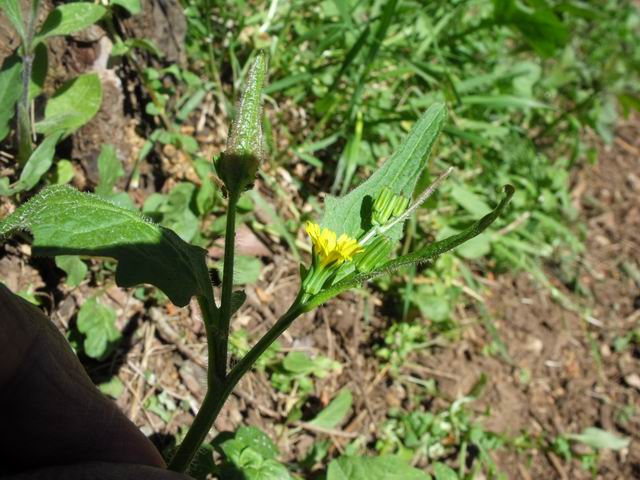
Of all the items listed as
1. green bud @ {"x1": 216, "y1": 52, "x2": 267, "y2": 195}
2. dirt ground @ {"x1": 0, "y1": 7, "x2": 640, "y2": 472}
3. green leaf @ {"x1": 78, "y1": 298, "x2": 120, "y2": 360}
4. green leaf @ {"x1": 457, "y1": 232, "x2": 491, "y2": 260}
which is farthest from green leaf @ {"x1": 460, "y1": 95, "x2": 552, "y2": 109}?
green bud @ {"x1": 216, "y1": 52, "x2": 267, "y2": 195}

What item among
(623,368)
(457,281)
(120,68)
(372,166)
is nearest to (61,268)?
(120,68)

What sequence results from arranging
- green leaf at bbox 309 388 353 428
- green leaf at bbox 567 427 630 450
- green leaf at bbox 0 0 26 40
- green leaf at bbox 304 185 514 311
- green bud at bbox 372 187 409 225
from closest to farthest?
green leaf at bbox 304 185 514 311 → green bud at bbox 372 187 409 225 → green leaf at bbox 0 0 26 40 → green leaf at bbox 309 388 353 428 → green leaf at bbox 567 427 630 450

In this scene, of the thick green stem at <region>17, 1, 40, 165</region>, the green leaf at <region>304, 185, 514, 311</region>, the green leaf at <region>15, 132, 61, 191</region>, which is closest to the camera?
the green leaf at <region>304, 185, 514, 311</region>

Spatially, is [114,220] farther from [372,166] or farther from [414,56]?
[414,56]

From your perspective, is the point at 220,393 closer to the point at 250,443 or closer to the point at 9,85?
the point at 250,443

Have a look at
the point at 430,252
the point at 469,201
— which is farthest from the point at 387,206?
the point at 469,201

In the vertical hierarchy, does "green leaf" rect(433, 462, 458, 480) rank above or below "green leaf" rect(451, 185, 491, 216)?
below

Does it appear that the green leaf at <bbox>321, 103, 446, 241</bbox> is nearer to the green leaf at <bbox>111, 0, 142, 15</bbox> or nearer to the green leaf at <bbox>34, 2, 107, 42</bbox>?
the green leaf at <bbox>34, 2, 107, 42</bbox>
